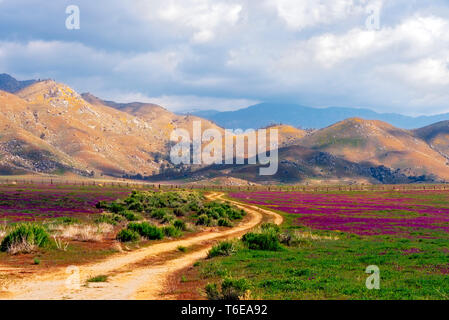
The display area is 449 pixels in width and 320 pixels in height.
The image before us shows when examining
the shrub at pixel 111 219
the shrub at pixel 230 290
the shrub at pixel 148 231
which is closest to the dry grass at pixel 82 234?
the shrub at pixel 148 231

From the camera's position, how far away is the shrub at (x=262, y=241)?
25.7 m

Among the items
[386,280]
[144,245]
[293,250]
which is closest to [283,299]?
[386,280]

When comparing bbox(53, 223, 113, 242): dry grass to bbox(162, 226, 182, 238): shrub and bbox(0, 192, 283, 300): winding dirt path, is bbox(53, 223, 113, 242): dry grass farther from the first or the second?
bbox(162, 226, 182, 238): shrub

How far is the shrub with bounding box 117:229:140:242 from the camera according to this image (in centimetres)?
2678

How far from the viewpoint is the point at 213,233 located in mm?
35500

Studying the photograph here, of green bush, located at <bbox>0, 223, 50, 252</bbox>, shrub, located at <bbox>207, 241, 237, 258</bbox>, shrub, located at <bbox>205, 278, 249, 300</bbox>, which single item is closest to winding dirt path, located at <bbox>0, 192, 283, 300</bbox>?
shrub, located at <bbox>207, 241, 237, 258</bbox>

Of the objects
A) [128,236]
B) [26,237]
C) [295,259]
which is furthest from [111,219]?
[295,259]

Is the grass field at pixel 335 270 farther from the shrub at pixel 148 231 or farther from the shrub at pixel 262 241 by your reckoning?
the shrub at pixel 148 231

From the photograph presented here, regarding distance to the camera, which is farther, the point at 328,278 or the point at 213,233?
the point at 213,233

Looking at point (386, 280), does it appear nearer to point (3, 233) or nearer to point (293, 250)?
point (293, 250)

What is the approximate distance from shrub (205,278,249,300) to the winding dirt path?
1715 millimetres

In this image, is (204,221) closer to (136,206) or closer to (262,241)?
(136,206)

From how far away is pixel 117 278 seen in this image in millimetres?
16703
